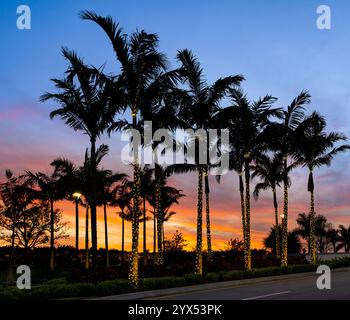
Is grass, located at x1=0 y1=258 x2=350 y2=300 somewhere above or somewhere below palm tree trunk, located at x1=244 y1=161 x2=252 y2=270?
below

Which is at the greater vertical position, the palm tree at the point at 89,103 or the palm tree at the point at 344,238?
the palm tree at the point at 89,103

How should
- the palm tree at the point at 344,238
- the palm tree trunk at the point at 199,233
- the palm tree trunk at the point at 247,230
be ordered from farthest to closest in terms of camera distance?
the palm tree at the point at 344,238, the palm tree trunk at the point at 247,230, the palm tree trunk at the point at 199,233

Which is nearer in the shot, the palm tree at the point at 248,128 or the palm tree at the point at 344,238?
the palm tree at the point at 248,128

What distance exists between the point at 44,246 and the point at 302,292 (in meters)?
40.9

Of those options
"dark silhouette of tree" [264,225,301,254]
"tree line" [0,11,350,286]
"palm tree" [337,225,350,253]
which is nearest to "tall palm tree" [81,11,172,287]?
"tree line" [0,11,350,286]

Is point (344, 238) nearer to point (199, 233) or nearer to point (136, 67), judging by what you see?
point (199, 233)

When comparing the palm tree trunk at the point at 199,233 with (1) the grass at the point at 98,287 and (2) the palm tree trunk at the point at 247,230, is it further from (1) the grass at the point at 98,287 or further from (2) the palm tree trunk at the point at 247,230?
(2) the palm tree trunk at the point at 247,230

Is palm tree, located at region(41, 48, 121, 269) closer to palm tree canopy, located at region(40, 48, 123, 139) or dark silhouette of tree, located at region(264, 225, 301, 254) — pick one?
palm tree canopy, located at region(40, 48, 123, 139)

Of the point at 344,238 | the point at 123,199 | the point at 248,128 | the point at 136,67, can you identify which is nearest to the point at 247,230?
the point at 248,128

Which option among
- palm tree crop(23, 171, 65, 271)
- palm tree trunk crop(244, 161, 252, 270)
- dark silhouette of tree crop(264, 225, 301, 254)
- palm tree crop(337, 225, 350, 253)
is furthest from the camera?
palm tree crop(337, 225, 350, 253)

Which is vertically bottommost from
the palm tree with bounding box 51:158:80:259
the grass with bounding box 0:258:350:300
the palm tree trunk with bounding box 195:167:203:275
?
the grass with bounding box 0:258:350:300

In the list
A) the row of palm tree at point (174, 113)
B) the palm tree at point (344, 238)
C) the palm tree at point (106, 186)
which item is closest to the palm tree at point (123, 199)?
the palm tree at point (106, 186)

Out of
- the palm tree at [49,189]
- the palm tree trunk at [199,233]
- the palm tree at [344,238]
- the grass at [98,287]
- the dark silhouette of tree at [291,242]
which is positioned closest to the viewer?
the grass at [98,287]

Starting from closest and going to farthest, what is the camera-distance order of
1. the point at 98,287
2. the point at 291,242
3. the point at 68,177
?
1. the point at 98,287
2. the point at 68,177
3. the point at 291,242
